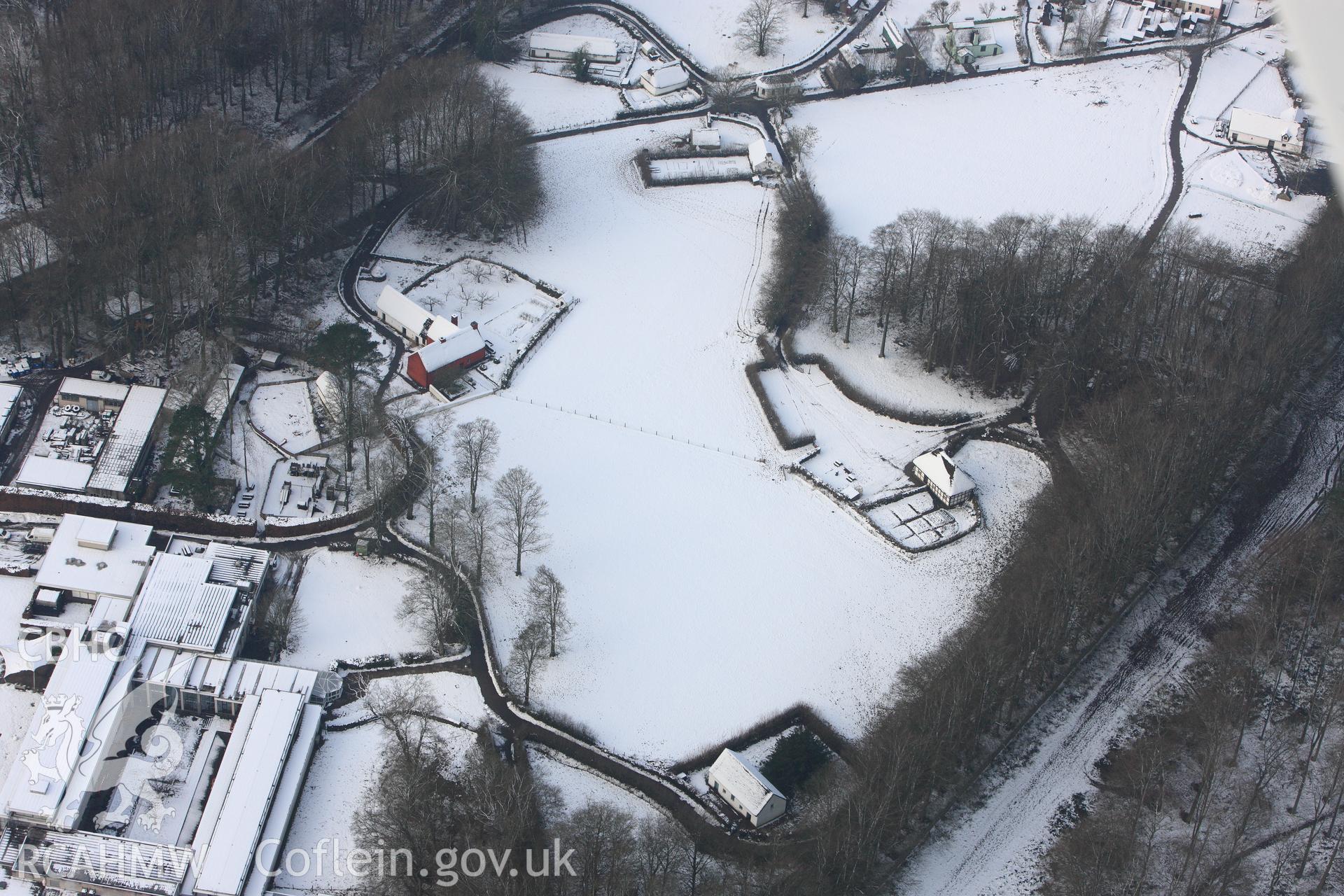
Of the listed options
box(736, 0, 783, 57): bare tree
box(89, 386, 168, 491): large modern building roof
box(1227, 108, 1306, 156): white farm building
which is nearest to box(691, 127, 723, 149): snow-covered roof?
box(736, 0, 783, 57): bare tree

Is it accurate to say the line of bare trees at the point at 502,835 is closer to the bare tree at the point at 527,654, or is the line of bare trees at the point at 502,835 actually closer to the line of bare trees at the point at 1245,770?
the bare tree at the point at 527,654

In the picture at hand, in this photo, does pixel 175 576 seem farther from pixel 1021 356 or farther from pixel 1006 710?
pixel 1021 356

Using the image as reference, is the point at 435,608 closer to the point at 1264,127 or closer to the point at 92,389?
the point at 92,389

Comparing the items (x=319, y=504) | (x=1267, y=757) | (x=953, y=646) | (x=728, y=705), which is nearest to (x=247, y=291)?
(x=319, y=504)

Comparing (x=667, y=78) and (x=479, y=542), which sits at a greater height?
(x=667, y=78)

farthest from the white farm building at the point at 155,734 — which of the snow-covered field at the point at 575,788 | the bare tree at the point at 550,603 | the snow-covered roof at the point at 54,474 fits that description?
the bare tree at the point at 550,603

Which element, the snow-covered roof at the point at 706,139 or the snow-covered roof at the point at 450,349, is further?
the snow-covered roof at the point at 706,139

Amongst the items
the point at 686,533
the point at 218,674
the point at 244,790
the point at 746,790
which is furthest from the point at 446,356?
the point at 746,790
